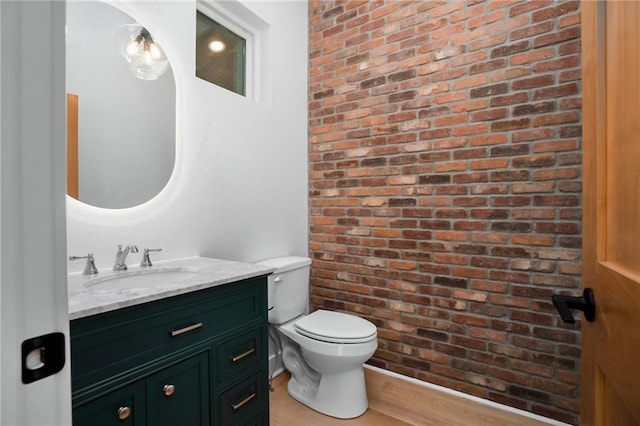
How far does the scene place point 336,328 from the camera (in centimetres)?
181

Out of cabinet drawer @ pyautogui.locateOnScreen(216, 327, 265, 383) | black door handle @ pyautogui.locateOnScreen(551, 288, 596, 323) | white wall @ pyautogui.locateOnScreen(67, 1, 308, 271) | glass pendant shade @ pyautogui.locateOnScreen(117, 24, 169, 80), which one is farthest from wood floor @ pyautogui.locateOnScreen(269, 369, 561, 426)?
glass pendant shade @ pyautogui.locateOnScreen(117, 24, 169, 80)

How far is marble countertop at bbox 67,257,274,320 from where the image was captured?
2.98ft

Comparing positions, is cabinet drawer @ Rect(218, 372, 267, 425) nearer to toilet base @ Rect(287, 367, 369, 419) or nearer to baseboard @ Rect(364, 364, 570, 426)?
toilet base @ Rect(287, 367, 369, 419)

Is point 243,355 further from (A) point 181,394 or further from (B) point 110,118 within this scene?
(B) point 110,118

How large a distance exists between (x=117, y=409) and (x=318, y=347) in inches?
39.6

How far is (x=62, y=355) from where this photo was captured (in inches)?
16.5

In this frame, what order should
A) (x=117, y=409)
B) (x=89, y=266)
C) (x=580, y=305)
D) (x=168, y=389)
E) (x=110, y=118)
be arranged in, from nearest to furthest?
(x=580, y=305) → (x=117, y=409) → (x=168, y=389) → (x=89, y=266) → (x=110, y=118)

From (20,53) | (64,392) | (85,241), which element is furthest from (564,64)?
(85,241)

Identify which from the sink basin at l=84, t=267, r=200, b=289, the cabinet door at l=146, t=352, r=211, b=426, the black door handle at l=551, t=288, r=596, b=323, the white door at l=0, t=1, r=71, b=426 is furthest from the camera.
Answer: the sink basin at l=84, t=267, r=200, b=289

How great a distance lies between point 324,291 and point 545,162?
1.52 metres

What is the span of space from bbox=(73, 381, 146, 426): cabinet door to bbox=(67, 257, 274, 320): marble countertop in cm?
25

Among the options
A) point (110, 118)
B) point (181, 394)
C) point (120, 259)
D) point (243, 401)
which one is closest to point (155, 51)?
point (110, 118)

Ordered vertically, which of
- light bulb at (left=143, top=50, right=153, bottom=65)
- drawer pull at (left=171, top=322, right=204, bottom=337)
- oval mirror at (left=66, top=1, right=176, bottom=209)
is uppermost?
light bulb at (left=143, top=50, right=153, bottom=65)

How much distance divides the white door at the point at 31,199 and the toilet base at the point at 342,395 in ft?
5.31
